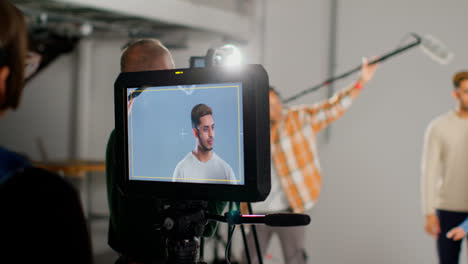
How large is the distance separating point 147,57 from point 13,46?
56cm

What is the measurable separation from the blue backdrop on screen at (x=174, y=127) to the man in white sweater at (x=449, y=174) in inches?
87.2

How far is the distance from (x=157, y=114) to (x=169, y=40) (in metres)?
3.83

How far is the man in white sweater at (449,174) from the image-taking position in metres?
2.66

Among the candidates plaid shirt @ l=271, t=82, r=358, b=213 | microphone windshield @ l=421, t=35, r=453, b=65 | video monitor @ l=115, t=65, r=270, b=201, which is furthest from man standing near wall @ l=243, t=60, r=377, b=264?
video monitor @ l=115, t=65, r=270, b=201

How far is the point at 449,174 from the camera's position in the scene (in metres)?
2.70

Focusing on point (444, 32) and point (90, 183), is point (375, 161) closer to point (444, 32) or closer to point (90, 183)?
point (444, 32)

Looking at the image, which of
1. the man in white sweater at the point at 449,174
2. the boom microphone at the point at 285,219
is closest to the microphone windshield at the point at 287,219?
the boom microphone at the point at 285,219

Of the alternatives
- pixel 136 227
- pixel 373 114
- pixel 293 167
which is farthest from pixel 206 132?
pixel 373 114

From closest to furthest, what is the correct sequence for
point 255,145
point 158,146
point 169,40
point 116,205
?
1. point 255,145
2. point 158,146
3. point 116,205
4. point 169,40

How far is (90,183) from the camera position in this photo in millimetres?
5027

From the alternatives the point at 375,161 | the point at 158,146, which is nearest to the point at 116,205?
the point at 158,146

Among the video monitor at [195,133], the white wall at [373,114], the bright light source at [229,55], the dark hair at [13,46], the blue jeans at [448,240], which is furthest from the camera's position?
the white wall at [373,114]

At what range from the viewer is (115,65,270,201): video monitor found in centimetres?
81

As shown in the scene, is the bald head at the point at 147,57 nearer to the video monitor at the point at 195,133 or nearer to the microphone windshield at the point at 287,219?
the video monitor at the point at 195,133
